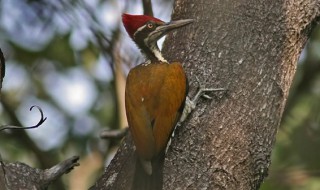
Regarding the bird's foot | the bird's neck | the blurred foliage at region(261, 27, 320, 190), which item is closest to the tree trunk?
the bird's foot

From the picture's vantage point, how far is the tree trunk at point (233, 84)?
154 inches

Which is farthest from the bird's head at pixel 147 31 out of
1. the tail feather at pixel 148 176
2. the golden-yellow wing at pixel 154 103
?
the tail feather at pixel 148 176

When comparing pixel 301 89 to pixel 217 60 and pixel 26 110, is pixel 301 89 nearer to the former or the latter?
pixel 26 110

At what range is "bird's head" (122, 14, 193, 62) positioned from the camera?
461cm

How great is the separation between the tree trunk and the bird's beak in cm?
4

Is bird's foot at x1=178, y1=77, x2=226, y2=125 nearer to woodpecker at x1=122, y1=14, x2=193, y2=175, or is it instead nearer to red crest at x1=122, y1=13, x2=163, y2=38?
woodpecker at x1=122, y1=14, x2=193, y2=175

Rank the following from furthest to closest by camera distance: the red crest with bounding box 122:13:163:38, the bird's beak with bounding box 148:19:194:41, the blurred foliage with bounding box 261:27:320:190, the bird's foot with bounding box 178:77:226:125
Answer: the blurred foliage with bounding box 261:27:320:190
the red crest with bounding box 122:13:163:38
the bird's beak with bounding box 148:19:194:41
the bird's foot with bounding box 178:77:226:125

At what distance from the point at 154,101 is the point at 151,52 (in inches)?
22.8

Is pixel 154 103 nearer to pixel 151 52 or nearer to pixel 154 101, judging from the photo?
pixel 154 101

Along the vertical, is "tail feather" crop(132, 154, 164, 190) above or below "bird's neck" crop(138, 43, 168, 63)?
below

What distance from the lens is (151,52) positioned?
4.79 m

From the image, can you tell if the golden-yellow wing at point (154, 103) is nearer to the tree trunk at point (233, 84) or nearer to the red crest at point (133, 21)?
the tree trunk at point (233, 84)

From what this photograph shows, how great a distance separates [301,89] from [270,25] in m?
3.16

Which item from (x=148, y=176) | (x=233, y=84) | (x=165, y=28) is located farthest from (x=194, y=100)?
(x=165, y=28)
